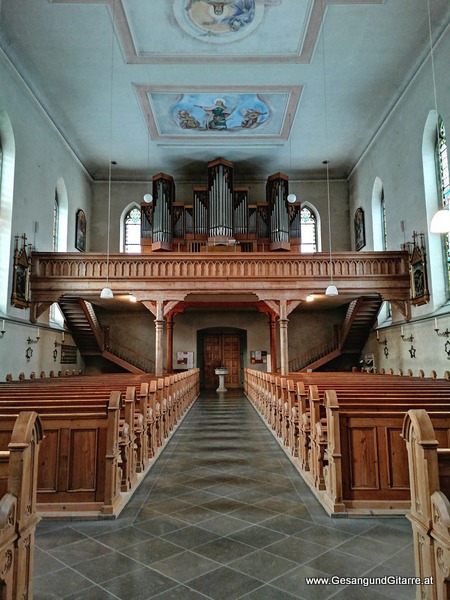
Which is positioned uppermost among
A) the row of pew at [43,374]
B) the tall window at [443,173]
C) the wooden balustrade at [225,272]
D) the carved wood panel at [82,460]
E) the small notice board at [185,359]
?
the tall window at [443,173]

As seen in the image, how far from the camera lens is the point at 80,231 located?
17.1m

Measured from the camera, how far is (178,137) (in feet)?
51.7

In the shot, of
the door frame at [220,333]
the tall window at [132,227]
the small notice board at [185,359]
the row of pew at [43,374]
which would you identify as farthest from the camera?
the door frame at [220,333]

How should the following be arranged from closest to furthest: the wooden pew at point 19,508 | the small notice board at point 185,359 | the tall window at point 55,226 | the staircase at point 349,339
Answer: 1. the wooden pew at point 19,508
2. the tall window at point 55,226
3. the staircase at point 349,339
4. the small notice board at point 185,359

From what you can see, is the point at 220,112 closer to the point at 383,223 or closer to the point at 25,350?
the point at 383,223

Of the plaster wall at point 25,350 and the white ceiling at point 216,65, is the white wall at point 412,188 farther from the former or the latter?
the plaster wall at point 25,350

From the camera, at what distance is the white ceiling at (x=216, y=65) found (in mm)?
10133

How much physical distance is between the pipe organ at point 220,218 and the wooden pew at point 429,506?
13.9 meters

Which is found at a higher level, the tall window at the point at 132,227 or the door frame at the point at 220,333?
the tall window at the point at 132,227

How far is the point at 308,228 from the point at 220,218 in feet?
14.4

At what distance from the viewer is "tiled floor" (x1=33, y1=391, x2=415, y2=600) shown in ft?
9.50

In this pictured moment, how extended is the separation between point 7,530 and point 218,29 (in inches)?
443

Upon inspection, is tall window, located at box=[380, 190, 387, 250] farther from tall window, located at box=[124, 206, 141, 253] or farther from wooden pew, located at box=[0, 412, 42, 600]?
wooden pew, located at box=[0, 412, 42, 600]

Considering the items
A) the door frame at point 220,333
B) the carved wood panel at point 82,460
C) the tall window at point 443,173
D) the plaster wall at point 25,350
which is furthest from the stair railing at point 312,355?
the carved wood panel at point 82,460
